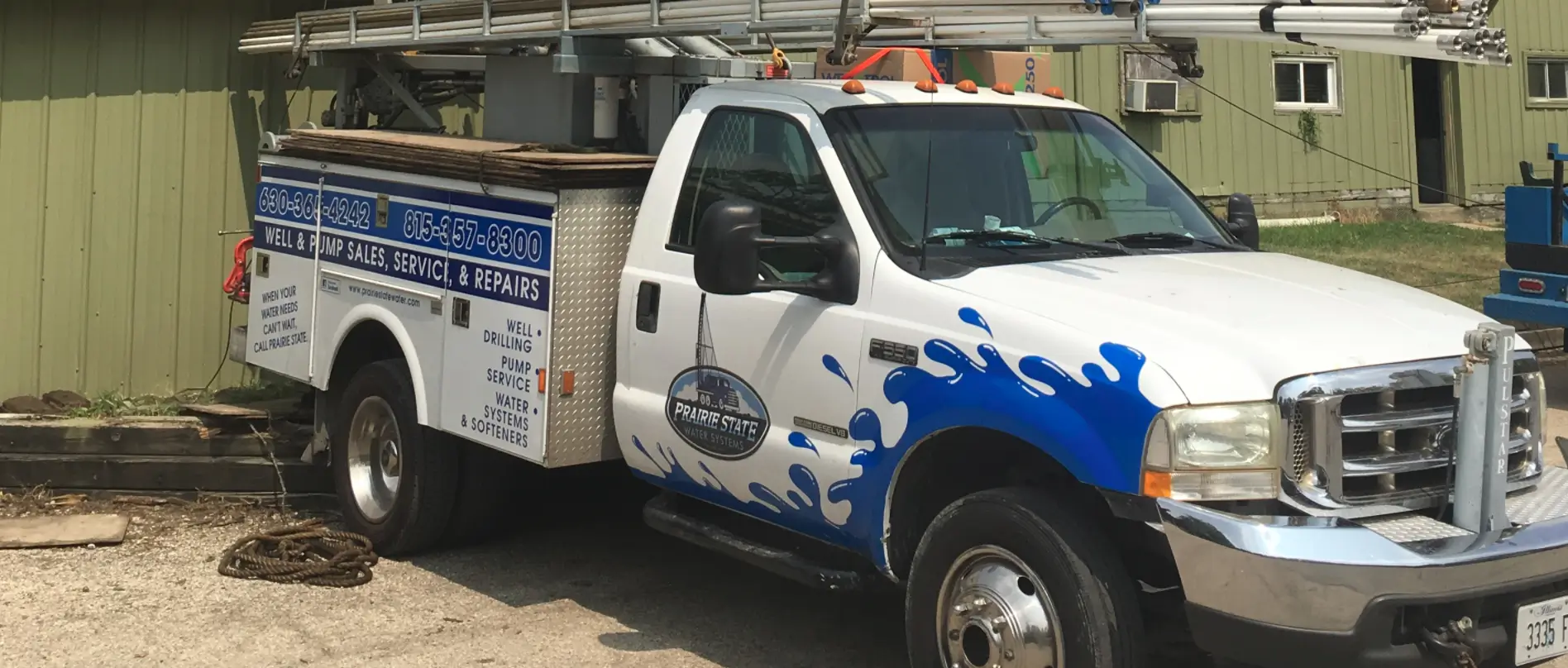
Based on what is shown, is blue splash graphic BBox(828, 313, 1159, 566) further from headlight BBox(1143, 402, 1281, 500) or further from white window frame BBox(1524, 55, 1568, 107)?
white window frame BBox(1524, 55, 1568, 107)

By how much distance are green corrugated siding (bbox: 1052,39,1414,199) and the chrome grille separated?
11641mm

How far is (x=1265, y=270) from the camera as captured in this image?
5.14m

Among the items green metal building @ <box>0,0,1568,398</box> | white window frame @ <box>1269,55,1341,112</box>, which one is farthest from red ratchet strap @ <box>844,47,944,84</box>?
white window frame @ <box>1269,55,1341,112</box>

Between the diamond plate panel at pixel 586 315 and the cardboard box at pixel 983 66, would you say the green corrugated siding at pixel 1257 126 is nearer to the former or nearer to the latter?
the cardboard box at pixel 983 66

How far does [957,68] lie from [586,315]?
1927 millimetres

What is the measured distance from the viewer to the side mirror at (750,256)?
4.95 m

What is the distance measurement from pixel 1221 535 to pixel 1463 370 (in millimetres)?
833

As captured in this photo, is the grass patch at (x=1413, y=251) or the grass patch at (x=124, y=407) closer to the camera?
the grass patch at (x=124, y=407)

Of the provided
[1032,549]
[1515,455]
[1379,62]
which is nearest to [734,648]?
[1032,549]

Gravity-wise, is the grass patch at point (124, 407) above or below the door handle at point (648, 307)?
below

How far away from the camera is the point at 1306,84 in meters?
18.4

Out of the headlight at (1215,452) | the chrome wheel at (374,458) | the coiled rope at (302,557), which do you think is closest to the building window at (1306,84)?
the chrome wheel at (374,458)

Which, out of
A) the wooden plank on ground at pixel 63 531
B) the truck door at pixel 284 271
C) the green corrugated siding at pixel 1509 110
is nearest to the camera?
the wooden plank on ground at pixel 63 531

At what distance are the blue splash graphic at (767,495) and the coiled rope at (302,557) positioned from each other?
62.4 inches
